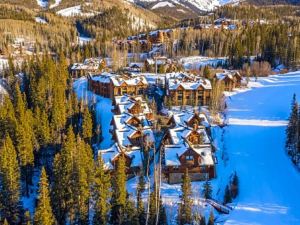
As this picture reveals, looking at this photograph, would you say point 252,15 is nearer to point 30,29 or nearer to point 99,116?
point 30,29

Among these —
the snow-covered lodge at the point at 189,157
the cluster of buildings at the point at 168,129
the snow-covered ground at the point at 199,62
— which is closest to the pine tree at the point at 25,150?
the cluster of buildings at the point at 168,129

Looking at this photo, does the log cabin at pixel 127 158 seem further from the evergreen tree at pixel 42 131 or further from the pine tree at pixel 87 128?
the evergreen tree at pixel 42 131

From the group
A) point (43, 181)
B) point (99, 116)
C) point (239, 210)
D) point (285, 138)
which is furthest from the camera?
point (99, 116)

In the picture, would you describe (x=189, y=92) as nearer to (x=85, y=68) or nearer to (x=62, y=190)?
(x=62, y=190)

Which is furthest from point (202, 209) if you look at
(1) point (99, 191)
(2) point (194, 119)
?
(2) point (194, 119)

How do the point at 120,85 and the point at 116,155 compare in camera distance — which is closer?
the point at 116,155

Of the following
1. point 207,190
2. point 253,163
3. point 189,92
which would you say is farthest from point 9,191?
point 189,92
